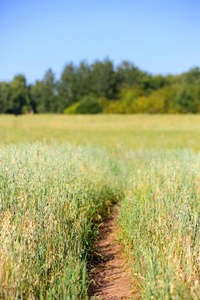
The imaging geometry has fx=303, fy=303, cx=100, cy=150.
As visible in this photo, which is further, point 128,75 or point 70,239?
point 128,75

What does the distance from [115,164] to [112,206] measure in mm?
1624

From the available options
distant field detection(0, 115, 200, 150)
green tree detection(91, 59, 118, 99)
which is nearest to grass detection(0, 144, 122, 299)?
distant field detection(0, 115, 200, 150)

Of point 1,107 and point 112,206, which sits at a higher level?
point 1,107

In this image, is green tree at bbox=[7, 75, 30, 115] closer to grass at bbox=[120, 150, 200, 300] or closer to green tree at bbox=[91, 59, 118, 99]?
green tree at bbox=[91, 59, 118, 99]

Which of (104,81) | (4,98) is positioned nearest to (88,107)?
(104,81)

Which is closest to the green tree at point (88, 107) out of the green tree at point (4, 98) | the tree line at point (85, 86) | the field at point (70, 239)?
the tree line at point (85, 86)

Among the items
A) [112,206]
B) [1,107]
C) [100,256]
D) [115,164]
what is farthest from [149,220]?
[1,107]

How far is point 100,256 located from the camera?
3.34 metres

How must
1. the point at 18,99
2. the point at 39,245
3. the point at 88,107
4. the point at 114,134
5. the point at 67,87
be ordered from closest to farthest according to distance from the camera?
1. the point at 39,245
2. the point at 114,134
3. the point at 88,107
4. the point at 18,99
5. the point at 67,87

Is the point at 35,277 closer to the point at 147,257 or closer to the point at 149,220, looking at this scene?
the point at 147,257

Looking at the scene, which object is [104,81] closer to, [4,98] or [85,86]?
Result: [85,86]

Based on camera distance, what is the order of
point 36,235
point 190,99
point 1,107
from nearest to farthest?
1. point 36,235
2. point 190,99
3. point 1,107

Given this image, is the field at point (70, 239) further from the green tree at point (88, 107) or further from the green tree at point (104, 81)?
the green tree at point (104, 81)

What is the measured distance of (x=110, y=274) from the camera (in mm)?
3002
